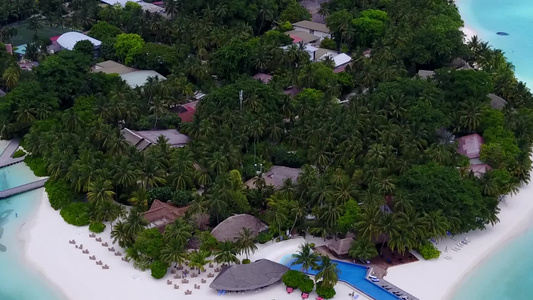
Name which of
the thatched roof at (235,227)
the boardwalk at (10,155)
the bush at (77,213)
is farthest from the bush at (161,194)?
the boardwalk at (10,155)

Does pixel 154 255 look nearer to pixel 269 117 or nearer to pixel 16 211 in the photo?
pixel 16 211

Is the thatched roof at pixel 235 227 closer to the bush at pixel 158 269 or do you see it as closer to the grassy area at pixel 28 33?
the bush at pixel 158 269

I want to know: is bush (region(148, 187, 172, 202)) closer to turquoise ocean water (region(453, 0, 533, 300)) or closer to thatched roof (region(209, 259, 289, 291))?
thatched roof (region(209, 259, 289, 291))

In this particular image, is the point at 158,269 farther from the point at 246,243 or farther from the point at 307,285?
the point at 307,285

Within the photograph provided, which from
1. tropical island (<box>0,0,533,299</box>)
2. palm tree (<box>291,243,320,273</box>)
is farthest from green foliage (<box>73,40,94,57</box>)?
palm tree (<box>291,243,320,273</box>)

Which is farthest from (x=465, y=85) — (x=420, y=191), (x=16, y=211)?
(x=16, y=211)
